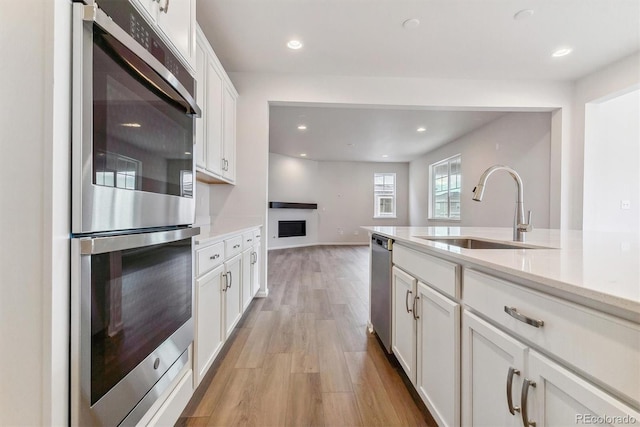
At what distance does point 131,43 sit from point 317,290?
3.15m

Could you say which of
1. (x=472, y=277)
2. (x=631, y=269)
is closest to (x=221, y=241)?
(x=472, y=277)

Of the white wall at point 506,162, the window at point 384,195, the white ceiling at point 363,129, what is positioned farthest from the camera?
the window at point 384,195

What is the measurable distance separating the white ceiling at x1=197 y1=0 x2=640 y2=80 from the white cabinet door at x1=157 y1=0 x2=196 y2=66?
3.30ft

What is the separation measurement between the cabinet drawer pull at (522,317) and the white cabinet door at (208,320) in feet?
4.09

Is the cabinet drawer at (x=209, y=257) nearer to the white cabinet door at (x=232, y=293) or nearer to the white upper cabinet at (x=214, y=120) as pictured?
the white cabinet door at (x=232, y=293)

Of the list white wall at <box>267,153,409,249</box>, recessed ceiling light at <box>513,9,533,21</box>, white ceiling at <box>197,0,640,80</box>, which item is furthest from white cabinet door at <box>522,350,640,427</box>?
white wall at <box>267,153,409,249</box>

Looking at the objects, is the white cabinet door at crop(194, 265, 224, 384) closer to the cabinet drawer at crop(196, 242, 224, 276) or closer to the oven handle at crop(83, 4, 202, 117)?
the cabinet drawer at crop(196, 242, 224, 276)

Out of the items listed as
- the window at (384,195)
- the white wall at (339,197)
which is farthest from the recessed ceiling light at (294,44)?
the window at (384,195)

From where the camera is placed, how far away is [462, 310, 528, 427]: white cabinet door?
2.41 ft

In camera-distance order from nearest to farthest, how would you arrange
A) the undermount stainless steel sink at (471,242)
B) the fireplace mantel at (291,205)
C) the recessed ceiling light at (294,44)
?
the undermount stainless steel sink at (471,242) < the recessed ceiling light at (294,44) < the fireplace mantel at (291,205)

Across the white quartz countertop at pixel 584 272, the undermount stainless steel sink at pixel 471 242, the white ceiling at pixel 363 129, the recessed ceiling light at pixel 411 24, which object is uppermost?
the white ceiling at pixel 363 129

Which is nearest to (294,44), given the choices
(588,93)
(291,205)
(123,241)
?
(123,241)

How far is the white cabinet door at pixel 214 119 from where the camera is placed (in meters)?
2.21

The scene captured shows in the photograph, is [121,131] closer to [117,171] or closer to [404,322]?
[117,171]
